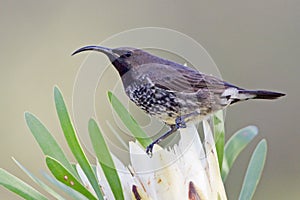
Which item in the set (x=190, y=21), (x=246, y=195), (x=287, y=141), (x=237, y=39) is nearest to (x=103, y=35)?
(x=190, y=21)

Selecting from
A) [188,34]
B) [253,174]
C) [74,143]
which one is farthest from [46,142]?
[188,34]

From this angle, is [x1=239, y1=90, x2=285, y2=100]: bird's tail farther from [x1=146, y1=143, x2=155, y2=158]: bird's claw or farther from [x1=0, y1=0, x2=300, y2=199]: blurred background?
[x1=0, y1=0, x2=300, y2=199]: blurred background

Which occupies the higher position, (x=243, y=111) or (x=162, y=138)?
(x=162, y=138)

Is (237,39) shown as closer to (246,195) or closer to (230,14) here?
(230,14)

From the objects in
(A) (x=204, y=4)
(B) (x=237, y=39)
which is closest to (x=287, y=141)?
(B) (x=237, y=39)

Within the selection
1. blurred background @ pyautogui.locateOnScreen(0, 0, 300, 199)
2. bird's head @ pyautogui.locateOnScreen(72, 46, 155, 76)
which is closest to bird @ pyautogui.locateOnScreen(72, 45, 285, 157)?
bird's head @ pyautogui.locateOnScreen(72, 46, 155, 76)

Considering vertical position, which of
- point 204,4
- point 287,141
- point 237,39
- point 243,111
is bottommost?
point 287,141

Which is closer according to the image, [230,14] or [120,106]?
[120,106]

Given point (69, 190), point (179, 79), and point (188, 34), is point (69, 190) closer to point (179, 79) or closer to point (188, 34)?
point (179, 79)
